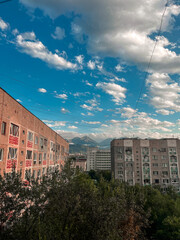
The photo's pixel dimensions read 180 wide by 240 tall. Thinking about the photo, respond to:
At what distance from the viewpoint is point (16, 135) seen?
75.7 feet

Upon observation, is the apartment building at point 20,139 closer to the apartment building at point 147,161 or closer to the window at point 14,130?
the window at point 14,130

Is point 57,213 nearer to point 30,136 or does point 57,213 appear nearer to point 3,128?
point 3,128

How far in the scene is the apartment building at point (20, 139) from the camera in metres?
19.6

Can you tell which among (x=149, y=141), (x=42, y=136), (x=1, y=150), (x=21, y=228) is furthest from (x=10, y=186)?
(x=149, y=141)

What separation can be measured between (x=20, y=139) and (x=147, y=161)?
5513cm

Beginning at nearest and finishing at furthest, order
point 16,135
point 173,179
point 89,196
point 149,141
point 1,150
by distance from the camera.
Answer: point 89,196 → point 1,150 → point 16,135 → point 173,179 → point 149,141

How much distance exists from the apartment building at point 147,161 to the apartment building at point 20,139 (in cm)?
3779

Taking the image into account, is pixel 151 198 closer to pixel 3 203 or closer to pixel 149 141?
pixel 3 203

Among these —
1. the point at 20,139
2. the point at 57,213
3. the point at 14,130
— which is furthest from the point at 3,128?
the point at 57,213

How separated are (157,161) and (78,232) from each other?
64617 millimetres

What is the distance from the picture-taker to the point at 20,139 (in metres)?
24.5

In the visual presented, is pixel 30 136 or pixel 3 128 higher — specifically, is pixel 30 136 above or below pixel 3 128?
below

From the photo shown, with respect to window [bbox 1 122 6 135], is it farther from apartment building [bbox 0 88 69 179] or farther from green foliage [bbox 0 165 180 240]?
green foliage [bbox 0 165 180 240]

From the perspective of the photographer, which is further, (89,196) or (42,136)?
(42,136)
